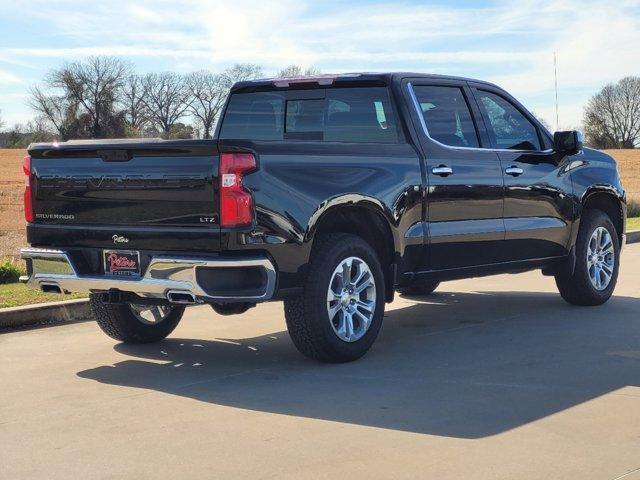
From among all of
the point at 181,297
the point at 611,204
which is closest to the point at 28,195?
the point at 181,297

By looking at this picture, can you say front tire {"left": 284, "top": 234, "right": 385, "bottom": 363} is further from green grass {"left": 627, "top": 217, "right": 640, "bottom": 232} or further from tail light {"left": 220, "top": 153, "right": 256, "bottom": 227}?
green grass {"left": 627, "top": 217, "right": 640, "bottom": 232}

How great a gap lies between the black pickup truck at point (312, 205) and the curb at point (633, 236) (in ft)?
26.6

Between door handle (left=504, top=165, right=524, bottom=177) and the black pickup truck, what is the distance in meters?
0.02

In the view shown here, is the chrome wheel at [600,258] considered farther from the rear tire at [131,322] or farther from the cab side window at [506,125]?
the rear tire at [131,322]

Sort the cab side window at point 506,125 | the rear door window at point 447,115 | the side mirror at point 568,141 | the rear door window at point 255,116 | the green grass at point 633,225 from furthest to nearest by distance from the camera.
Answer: the green grass at point 633,225 → the side mirror at point 568,141 → the cab side window at point 506,125 → the rear door window at point 255,116 → the rear door window at point 447,115

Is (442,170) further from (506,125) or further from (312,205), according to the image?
(312,205)

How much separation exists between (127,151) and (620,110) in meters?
88.1

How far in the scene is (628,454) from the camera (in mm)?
4676

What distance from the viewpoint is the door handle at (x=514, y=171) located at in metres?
8.19

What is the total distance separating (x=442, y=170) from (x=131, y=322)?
97.1 inches

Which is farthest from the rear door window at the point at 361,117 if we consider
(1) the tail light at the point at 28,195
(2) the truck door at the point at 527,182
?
(1) the tail light at the point at 28,195

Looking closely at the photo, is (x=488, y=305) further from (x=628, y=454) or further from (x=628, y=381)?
(x=628, y=454)

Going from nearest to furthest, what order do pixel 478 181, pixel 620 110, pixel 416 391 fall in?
pixel 416 391, pixel 478 181, pixel 620 110

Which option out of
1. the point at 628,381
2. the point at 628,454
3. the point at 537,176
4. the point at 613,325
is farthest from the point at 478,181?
the point at 628,454
